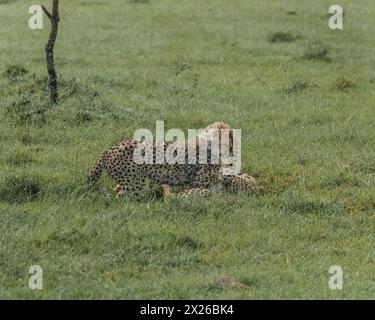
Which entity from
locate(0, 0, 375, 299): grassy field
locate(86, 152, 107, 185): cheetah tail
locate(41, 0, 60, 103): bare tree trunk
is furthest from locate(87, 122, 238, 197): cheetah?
locate(41, 0, 60, 103): bare tree trunk

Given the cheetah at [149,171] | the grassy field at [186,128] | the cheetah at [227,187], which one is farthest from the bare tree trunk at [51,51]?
the cheetah at [227,187]

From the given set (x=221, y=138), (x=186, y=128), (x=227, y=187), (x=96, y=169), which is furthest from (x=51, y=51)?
(x=227, y=187)

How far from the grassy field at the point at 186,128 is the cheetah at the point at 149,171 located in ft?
0.61

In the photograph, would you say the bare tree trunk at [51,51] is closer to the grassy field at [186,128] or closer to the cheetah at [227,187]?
the grassy field at [186,128]

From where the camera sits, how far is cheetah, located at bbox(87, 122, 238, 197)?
9.60m

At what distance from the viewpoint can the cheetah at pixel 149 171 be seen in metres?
9.60

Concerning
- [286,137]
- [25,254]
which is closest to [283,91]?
[286,137]

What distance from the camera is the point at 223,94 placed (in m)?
14.3

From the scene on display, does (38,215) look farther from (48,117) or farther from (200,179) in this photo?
(48,117)

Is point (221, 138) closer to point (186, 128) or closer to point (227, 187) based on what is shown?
point (227, 187)

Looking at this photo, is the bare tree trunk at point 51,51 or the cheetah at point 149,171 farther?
the bare tree trunk at point 51,51

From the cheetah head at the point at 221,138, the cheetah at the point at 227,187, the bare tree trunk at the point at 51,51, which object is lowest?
the cheetah at the point at 227,187
